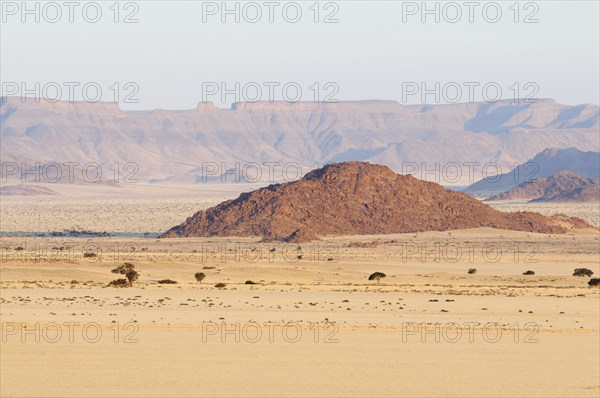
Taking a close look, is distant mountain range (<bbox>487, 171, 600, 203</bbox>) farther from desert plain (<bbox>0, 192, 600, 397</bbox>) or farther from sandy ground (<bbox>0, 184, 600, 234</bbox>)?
desert plain (<bbox>0, 192, 600, 397</bbox>)

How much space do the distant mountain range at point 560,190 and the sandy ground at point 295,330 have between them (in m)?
104

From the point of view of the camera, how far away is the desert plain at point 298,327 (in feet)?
76.2

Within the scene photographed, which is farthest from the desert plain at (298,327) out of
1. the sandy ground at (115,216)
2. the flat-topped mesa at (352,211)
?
the sandy ground at (115,216)

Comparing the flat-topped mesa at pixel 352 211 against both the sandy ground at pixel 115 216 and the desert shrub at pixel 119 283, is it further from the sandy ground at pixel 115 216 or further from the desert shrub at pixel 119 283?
the desert shrub at pixel 119 283

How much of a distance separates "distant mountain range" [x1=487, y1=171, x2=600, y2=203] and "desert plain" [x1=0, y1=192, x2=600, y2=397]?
9771 centimetres

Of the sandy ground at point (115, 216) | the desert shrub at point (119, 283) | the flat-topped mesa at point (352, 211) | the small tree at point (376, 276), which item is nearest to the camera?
the desert shrub at point (119, 283)

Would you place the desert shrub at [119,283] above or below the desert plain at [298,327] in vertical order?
above

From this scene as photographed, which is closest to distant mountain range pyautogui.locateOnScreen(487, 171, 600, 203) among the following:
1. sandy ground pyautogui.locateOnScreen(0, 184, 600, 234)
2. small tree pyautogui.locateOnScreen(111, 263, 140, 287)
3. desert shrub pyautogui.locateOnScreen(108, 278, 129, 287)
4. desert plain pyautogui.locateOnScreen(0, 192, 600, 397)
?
sandy ground pyautogui.locateOnScreen(0, 184, 600, 234)

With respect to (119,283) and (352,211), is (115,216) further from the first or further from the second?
(119,283)

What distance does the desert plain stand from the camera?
23219 millimetres

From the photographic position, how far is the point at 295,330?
3086 cm

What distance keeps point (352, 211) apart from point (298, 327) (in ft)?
192

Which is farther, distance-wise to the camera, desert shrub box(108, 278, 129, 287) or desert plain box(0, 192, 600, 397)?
desert shrub box(108, 278, 129, 287)

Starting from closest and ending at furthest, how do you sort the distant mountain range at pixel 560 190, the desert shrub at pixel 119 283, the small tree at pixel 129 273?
the desert shrub at pixel 119 283
the small tree at pixel 129 273
the distant mountain range at pixel 560 190
